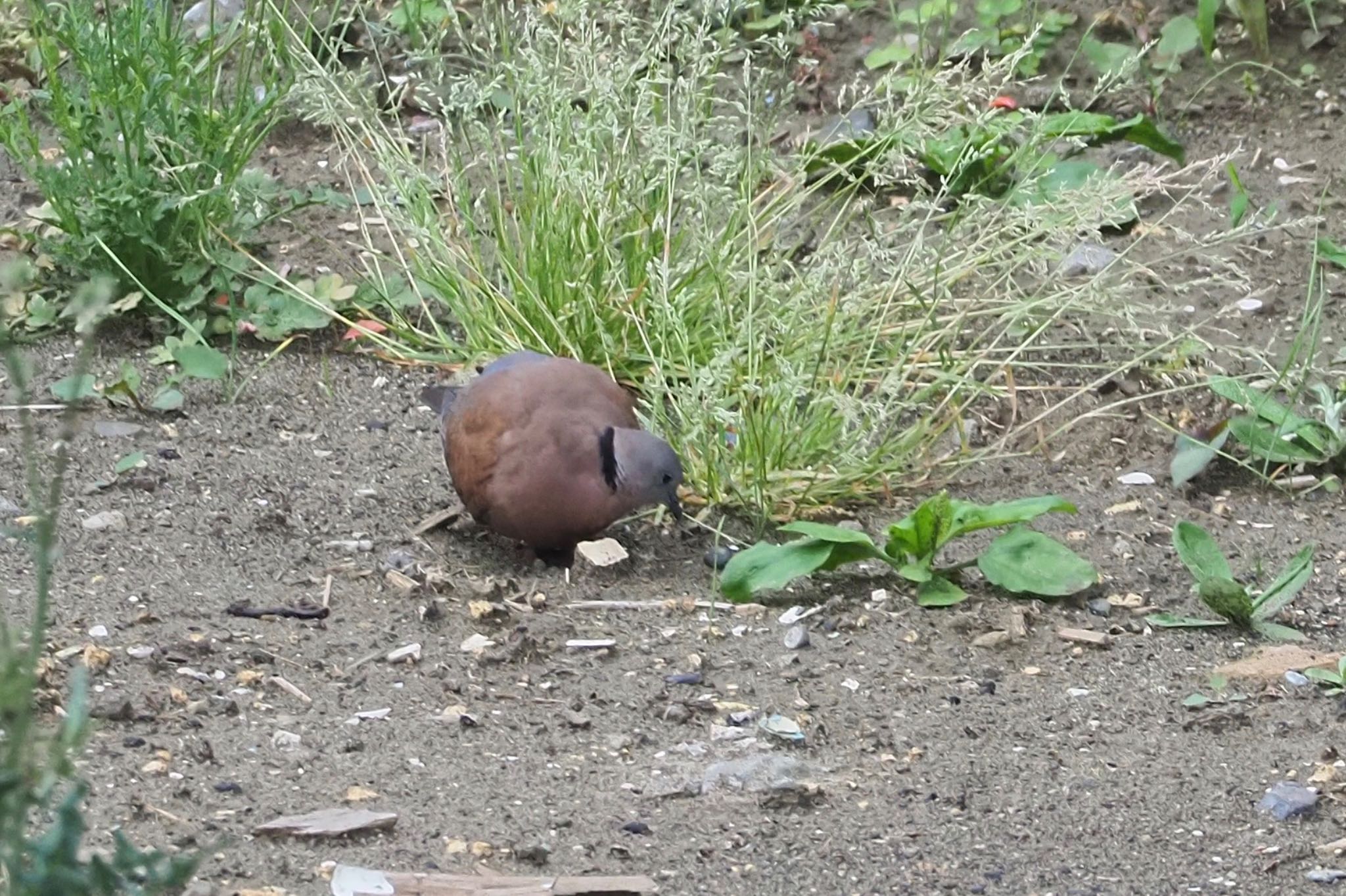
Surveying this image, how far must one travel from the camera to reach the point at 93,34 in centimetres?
430

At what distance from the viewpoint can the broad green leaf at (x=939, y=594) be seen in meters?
3.29

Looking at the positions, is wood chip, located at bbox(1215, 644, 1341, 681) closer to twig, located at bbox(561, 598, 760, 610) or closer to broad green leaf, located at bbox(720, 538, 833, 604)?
broad green leaf, located at bbox(720, 538, 833, 604)

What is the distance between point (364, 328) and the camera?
454 centimetres

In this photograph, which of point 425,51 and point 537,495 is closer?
point 537,495

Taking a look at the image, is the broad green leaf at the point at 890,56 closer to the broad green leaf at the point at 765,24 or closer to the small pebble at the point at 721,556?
the broad green leaf at the point at 765,24

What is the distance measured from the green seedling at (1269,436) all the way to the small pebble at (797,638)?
1.14 meters

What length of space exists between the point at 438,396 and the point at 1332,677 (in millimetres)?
1971

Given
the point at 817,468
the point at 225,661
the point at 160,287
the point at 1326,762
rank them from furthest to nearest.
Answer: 1. the point at 160,287
2. the point at 817,468
3. the point at 225,661
4. the point at 1326,762

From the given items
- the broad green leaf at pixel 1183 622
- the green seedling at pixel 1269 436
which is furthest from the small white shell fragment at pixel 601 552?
the green seedling at pixel 1269 436

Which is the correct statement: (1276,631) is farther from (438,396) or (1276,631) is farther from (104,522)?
(104,522)

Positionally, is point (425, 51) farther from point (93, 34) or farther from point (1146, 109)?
point (1146, 109)

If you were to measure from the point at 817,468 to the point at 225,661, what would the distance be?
→ 1409mm

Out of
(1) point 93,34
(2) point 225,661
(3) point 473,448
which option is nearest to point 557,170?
(3) point 473,448

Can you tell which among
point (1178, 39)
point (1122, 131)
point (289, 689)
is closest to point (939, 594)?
point (289, 689)
